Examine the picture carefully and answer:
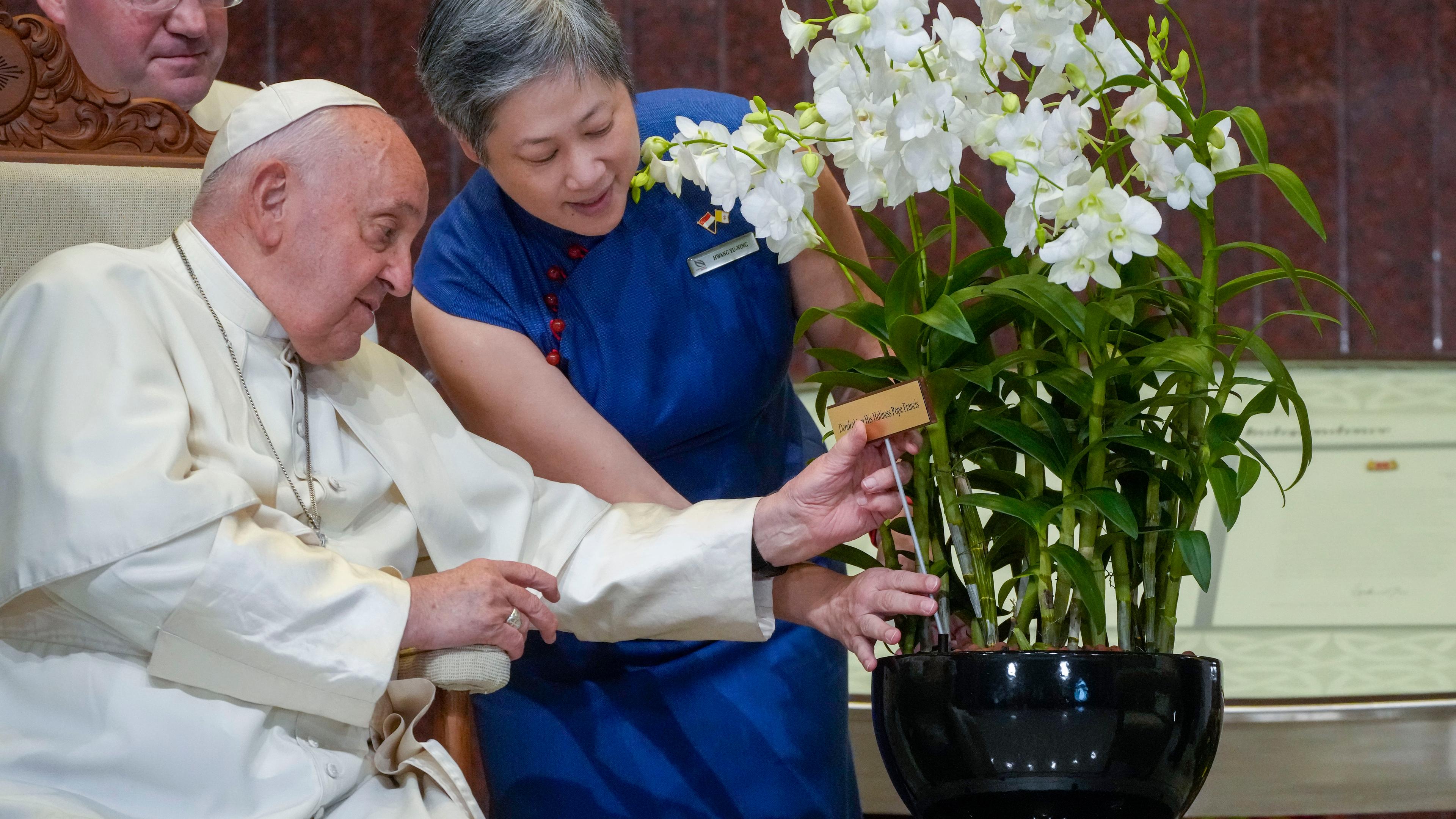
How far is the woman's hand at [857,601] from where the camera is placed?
59.8 inches

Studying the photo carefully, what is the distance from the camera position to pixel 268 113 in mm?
1636

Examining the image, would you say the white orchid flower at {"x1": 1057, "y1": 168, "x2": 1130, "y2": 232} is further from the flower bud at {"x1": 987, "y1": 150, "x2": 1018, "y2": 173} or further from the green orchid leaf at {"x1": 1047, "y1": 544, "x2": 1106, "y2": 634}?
the green orchid leaf at {"x1": 1047, "y1": 544, "x2": 1106, "y2": 634}

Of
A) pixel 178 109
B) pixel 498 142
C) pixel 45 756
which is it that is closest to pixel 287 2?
pixel 178 109

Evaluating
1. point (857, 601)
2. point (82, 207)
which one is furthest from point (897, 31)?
point (82, 207)

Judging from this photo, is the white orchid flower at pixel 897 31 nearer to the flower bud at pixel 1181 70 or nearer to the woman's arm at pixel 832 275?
the flower bud at pixel 1181 70

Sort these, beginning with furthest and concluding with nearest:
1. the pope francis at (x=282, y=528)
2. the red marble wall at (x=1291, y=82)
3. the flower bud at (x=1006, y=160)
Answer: the red marble wall at (x=1291, y=82), the pope francis at (x=282, y=528), the flower bud at (x=1006, y=160)

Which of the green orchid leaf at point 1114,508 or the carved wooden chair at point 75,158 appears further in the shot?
the carved wooden chair at point 75,158

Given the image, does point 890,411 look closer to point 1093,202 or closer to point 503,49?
point 1093,202

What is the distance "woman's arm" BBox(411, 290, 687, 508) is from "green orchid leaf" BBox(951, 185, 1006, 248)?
2.12 ft

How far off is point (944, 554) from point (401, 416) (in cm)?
74

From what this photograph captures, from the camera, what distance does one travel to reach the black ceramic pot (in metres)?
1.37

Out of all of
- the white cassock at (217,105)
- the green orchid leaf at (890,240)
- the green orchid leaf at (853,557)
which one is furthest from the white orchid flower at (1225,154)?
the white cassock at (217,105)

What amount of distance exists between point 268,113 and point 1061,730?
3.70 ft

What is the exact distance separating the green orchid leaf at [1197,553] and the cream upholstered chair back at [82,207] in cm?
154
